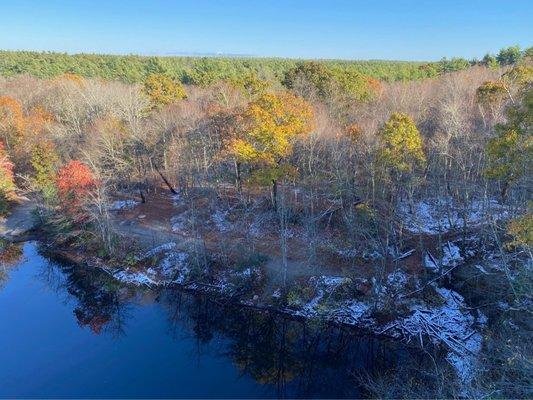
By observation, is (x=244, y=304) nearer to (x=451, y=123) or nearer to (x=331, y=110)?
(x=451, y=123)

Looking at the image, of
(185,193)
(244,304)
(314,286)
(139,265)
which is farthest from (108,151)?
(314,286)

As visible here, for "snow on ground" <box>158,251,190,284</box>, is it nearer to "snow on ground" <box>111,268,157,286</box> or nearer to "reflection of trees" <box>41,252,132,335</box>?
"snow on ground" <box>111,268,157,286</box>

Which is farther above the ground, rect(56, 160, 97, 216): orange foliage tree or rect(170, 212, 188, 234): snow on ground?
rect(56, 160, 97, 216): orange foliage tree

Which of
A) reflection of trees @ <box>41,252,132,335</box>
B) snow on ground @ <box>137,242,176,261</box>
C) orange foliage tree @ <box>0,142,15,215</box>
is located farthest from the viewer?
orange foliage tree @ <box>0,142,15,215</box>

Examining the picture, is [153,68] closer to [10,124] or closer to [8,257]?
[10,124]

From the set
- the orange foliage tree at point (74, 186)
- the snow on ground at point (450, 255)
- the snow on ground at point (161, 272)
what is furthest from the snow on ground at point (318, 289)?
the orange foliage tree at point (74, 186)

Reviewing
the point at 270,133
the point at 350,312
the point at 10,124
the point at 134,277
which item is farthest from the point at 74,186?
the point at 350,312

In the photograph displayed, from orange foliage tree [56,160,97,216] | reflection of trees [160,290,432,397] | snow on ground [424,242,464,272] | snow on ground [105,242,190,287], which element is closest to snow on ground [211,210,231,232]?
snow on ground [105,242,190,287]
